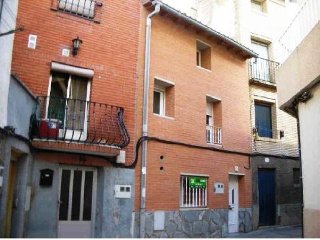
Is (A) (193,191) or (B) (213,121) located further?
Result: (B) (213,121)

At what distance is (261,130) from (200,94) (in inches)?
146

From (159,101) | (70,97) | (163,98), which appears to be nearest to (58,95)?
(70,97)

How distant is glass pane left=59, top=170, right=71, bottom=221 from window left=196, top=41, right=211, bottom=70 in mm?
6476

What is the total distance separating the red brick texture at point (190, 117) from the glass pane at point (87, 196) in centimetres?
128

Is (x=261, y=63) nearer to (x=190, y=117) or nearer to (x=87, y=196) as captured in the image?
(x=190, y=117)

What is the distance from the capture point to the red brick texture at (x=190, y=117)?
10.4m

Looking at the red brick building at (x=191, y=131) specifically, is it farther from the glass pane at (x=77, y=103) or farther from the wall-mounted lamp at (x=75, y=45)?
the wall-mounted lamp at (x=75, y=45)

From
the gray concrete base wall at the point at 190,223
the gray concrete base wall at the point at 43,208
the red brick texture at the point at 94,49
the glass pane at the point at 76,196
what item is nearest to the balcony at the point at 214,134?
the gray concrete base wall at the point at 190,223

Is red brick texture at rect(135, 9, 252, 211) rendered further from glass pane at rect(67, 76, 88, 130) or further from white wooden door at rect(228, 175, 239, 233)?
glass pane at rect(67, 76, 88, 130)

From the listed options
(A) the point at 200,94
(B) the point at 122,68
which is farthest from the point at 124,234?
(A) the point at 200,94

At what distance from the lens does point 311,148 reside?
24.7ft

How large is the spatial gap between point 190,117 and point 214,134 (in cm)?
142

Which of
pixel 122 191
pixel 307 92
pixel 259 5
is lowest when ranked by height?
pixel 122 191

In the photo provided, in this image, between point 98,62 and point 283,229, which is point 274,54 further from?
point 98,62
